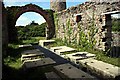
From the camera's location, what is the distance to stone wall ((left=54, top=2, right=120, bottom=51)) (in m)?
7.86

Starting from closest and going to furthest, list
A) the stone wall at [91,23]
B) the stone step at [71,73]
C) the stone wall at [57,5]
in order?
the stone step at [71,73] → the stone wall at [91,23] → the stone wall at [57,5]

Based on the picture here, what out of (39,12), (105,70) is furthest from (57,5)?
(105,70)

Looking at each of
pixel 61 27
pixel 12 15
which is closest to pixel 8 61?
pixel 61 27

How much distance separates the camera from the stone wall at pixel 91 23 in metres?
7.86

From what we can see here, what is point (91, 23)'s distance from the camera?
874cm

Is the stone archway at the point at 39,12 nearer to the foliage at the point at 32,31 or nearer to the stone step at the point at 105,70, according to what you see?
the foliage at the point at 32,31

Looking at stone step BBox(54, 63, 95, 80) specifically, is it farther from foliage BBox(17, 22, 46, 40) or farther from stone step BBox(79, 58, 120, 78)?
foliage BBox(17, 22, 46, 40)

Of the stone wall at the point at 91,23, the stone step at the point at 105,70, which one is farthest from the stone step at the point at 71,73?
the stone wall at the point at 91,23

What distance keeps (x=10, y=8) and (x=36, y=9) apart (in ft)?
7.50

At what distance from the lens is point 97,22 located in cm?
827

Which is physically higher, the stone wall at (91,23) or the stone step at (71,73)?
the stone wall at (91,23)

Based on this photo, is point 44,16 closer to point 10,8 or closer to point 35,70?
point 10,8

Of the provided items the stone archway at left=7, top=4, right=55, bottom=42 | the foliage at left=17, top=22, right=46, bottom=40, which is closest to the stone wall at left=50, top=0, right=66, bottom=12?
the stone archway at left=7, top=4, right=55, bottom=42

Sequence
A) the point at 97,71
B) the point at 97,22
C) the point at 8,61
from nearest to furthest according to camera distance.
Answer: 1. the point at 97,71
2. the point at 8,61
3. the point at 97,22
